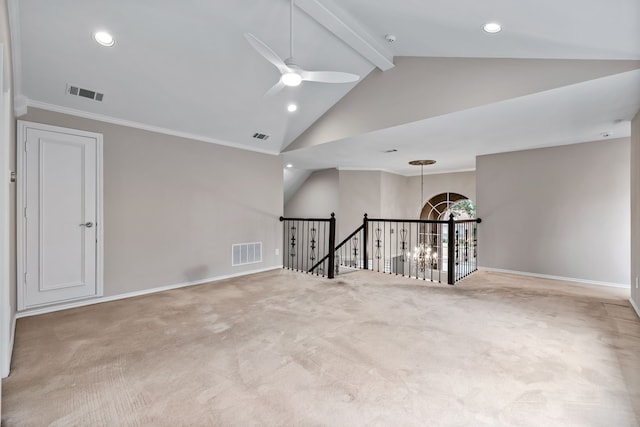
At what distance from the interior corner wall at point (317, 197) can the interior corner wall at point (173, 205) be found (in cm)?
268

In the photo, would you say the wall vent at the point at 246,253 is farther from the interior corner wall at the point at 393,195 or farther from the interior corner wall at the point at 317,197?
the interior corner wall at the point at 393,195

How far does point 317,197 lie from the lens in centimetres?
866

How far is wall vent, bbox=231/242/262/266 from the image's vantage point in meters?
5.39

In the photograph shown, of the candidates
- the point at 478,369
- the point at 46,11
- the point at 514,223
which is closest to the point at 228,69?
the point at 46,11

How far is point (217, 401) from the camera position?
1.87 m

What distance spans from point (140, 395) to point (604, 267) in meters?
6.43

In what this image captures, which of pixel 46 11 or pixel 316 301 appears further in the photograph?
pixel 316 301

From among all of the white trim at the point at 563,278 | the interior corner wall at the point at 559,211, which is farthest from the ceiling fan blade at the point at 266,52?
the white trim at the point at 563,278

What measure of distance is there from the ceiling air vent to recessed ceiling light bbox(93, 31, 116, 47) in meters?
0.69

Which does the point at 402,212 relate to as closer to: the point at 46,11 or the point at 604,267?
the point at 604,267

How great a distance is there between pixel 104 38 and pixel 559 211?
6.92 m

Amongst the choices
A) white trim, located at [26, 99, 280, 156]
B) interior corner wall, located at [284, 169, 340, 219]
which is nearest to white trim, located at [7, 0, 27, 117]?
white trim, located at [26, 99, 280, 156]

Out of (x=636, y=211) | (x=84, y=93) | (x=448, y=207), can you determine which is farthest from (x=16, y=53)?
(x=448, y=207)

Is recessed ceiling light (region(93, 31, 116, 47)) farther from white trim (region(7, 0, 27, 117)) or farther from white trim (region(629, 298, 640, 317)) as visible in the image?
white trim (region(629, 298, 640, 317))
